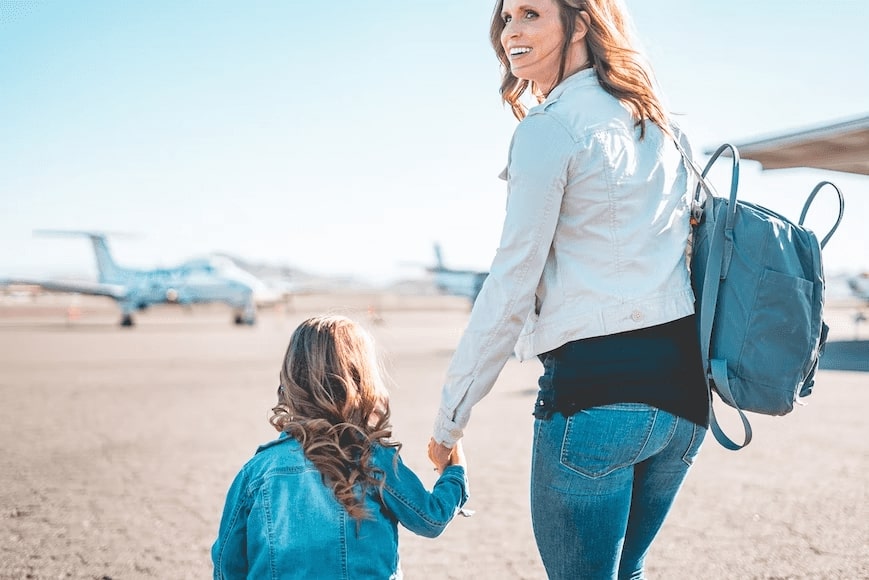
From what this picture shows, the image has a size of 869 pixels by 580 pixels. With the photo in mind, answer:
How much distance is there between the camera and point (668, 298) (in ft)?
4.33

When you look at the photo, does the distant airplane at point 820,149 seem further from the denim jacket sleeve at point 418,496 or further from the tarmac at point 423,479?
the tarmac at point 423,479

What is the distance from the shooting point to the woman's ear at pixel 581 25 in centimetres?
141

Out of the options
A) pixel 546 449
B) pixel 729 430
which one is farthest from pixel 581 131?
pixel 729 430

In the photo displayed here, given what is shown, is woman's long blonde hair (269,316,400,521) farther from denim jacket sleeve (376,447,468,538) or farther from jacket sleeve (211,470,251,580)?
jacket sleeve (211,470,251,580)

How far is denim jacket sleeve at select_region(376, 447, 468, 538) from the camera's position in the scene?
1761mm

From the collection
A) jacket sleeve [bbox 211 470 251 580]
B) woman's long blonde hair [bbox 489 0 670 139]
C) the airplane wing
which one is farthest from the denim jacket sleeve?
the airplane wing

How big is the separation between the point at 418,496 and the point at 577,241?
0.80 metres

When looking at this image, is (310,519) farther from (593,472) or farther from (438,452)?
(593,472)

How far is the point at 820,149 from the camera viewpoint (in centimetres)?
280

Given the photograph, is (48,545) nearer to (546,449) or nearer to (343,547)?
(343,547)

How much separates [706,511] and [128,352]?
611 inches

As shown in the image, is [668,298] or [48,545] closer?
[668,298]

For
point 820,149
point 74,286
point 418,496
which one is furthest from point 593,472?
point 74,286

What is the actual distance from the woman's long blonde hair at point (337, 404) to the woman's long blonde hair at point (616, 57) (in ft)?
2.87
